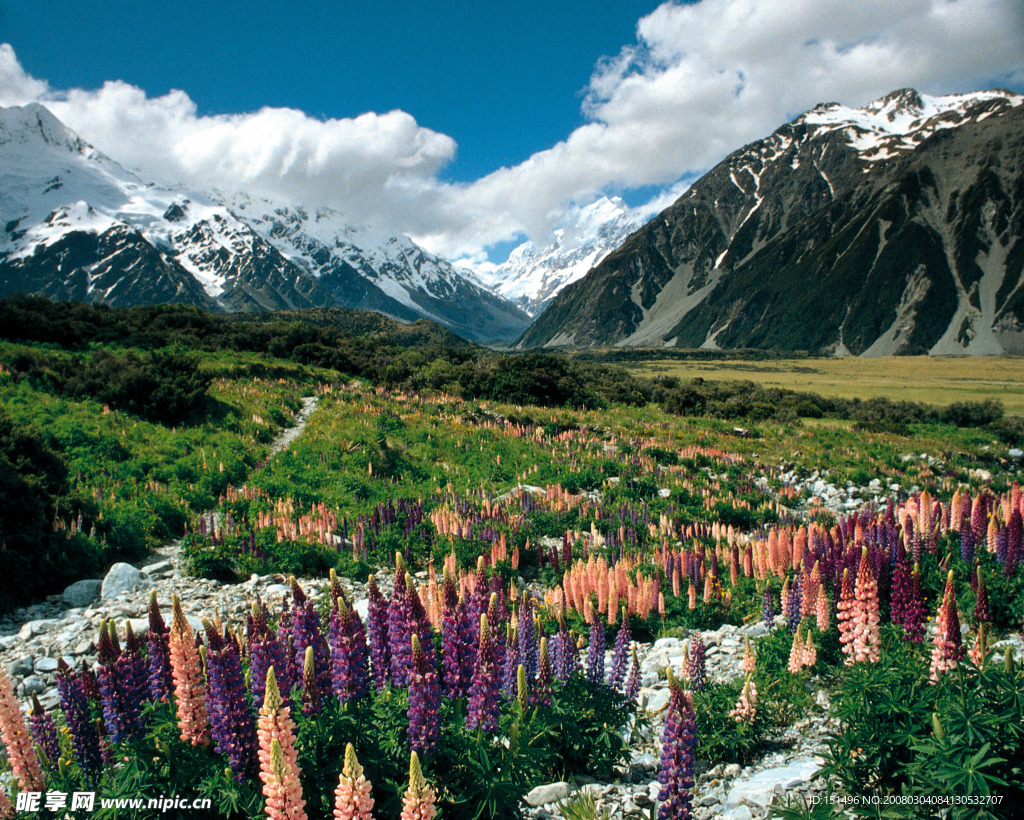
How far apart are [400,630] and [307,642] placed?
30.8 inches

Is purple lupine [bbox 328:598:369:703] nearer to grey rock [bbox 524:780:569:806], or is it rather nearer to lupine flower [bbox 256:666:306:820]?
lupine flower [bbox 256:666:306:820]

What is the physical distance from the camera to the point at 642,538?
39.4ft

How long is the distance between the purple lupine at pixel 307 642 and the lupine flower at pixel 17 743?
1.61 metres

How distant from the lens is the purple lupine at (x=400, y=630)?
420cm

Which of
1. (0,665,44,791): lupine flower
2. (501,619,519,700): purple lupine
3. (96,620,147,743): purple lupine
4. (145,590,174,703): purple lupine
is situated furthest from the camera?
(501,619,519,700): purple lupine

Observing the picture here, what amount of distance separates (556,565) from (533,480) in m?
6.53

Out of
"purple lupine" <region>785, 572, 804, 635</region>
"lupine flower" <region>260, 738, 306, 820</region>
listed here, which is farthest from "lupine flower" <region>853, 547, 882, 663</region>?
"lupine flower" <region>260, 738, 306, 820</region>

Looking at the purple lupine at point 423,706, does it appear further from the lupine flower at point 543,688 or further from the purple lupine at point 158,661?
the purple lupine at point 158,661

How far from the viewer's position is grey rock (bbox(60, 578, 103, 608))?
27.2ft

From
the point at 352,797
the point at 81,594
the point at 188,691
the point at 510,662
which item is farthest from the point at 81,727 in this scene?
the point at 81,594

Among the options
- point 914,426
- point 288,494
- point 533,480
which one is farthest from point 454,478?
point 914,426

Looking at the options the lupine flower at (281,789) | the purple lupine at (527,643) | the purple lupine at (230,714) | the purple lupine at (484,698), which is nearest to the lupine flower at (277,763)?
the lupine flower at (281,789)

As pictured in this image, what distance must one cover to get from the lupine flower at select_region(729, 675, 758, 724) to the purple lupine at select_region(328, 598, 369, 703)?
351 centimetres

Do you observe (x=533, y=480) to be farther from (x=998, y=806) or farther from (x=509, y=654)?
(x=998, y=806)
